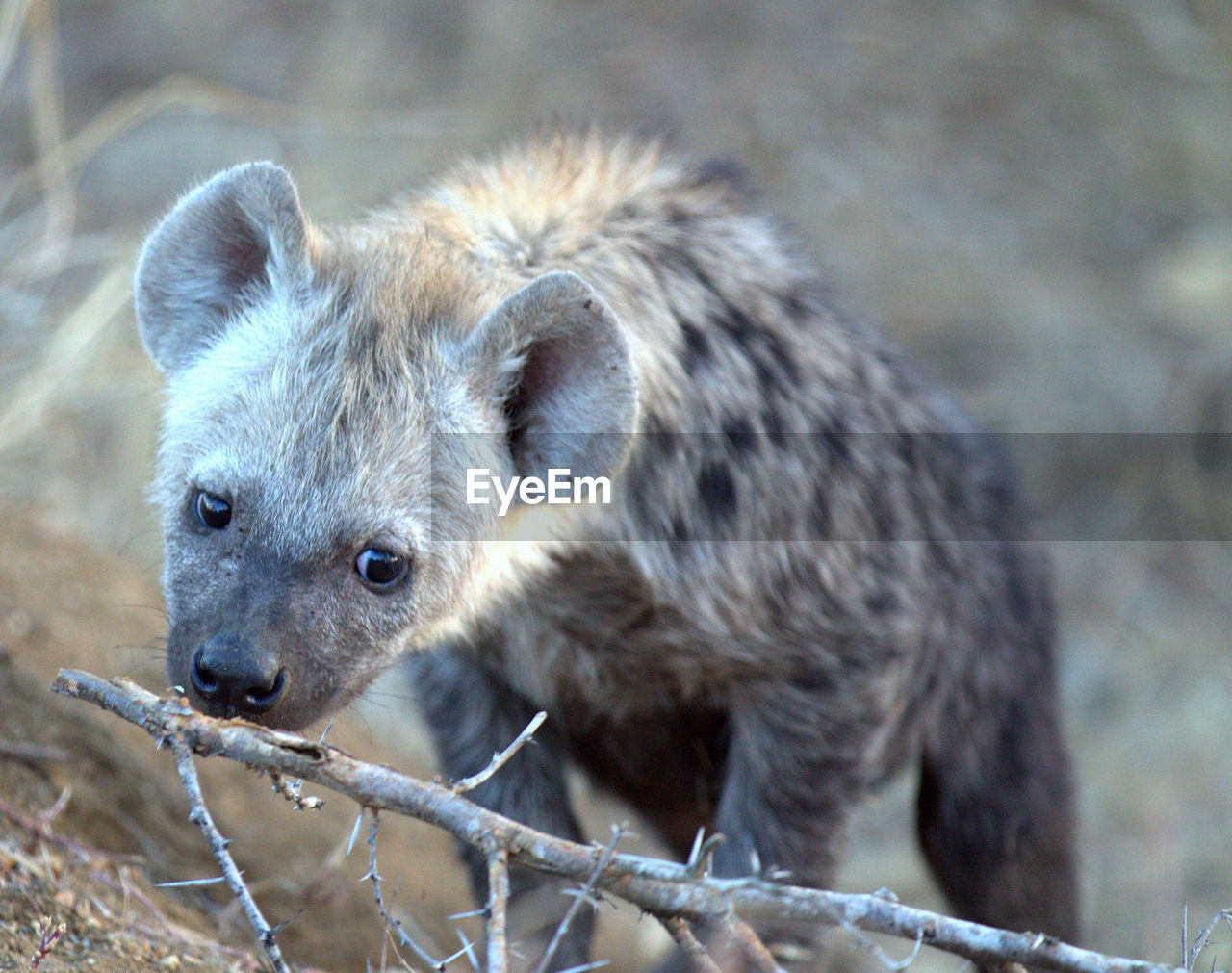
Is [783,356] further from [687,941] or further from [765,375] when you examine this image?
[687,941]

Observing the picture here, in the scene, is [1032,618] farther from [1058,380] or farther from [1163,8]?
[1163,8]

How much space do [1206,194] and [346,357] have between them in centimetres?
486

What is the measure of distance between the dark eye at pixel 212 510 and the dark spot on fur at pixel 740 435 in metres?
0.83

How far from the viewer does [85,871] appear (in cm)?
220

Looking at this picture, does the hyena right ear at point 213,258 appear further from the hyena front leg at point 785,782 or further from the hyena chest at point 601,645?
the hyena front leg at point 785,782

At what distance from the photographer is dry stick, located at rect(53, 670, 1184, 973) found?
1.54 metres

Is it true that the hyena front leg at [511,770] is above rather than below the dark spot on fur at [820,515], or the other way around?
below

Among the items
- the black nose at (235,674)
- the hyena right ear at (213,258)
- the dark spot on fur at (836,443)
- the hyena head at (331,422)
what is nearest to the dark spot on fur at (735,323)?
the dark spot on fur at (836,443)

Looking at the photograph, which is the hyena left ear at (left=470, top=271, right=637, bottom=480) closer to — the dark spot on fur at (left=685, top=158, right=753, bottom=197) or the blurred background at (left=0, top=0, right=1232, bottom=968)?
the dark spot on fur at (left=685, top=158, right=753, bottom=197)

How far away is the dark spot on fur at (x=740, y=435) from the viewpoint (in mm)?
2361

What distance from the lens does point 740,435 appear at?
2.38 meters

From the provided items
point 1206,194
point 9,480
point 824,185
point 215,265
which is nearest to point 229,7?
point 824,185

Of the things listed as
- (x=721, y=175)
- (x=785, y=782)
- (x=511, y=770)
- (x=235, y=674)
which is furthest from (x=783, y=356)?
(x=235, y=674)

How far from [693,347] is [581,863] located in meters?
1.01
